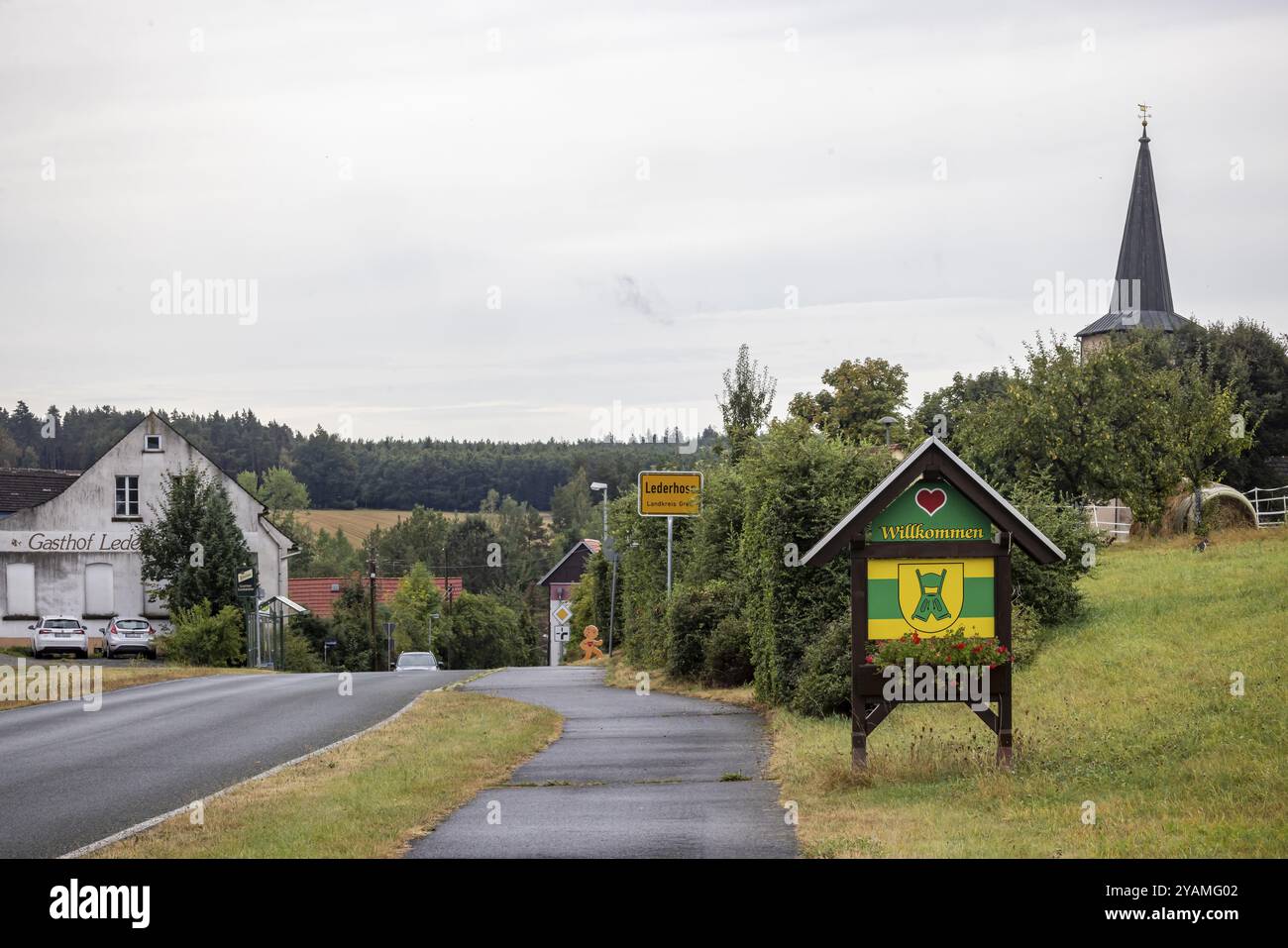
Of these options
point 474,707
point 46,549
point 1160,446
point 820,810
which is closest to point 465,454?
point 46,549

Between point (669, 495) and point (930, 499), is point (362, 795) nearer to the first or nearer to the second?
point (930, 499)

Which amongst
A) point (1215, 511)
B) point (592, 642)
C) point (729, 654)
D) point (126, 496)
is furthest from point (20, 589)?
point (1215, 511)

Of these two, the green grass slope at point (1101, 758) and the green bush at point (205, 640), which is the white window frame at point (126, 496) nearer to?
the green bush at point (205, 640)

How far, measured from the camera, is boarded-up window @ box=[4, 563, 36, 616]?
57750 millimetres

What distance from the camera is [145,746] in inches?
725

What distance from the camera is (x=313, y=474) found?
156 meters

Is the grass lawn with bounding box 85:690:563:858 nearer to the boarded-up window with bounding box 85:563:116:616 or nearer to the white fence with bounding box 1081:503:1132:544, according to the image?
the white fence with bounding box 1081:503:1132:544

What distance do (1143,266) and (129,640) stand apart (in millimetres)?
70592

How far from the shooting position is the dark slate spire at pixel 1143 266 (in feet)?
301

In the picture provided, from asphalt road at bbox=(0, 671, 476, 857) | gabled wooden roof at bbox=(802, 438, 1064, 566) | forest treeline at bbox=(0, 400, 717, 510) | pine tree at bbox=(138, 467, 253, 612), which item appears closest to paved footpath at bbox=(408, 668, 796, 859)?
gabled wooden roof at bbox=(802, 438, 1064, 566)

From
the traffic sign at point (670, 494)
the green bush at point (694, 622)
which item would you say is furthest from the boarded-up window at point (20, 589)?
the green bush at point (694, 622)

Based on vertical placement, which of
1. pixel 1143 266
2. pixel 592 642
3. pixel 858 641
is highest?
pixel 1143 266

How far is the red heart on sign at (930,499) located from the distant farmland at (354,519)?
12833 cm
